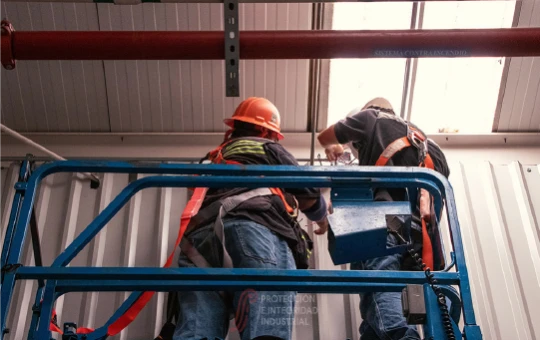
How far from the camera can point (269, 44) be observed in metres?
4.18

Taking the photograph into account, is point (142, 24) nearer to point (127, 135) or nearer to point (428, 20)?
point (127, 135)

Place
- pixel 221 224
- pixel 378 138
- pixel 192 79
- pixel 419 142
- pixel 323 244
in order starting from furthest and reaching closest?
pixel 192 79 < pixel 323 244 < pixel 378 138 < pixel 419 142 < pixel 221 224

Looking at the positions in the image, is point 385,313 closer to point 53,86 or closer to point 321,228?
point 321,228

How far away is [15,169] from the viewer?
6309 mm

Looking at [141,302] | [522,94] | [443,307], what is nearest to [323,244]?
[141,302]

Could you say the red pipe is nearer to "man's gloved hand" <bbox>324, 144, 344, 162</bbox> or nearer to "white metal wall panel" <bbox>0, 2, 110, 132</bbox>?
"man's gloved hand" <bbox>324, 144, 344, 162</bbox>

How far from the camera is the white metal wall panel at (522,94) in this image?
643cm

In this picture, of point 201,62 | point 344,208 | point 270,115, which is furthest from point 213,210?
point 201,62

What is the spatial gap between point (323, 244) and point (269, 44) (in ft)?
7.42

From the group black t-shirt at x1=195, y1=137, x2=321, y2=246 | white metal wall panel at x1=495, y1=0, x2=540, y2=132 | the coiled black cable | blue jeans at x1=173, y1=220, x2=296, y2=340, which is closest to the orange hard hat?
black t-shirt at x1=195, y1=137, x2=321, y2=246

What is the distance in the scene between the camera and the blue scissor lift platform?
3473 mm

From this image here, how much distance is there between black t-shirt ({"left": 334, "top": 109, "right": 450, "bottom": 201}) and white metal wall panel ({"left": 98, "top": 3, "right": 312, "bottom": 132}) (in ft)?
3.97

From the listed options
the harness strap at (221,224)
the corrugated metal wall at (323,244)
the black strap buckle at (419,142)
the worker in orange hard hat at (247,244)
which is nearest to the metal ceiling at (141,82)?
the corrugated metal wall at (323,244)

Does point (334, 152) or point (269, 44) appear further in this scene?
→ point (334, 152)
